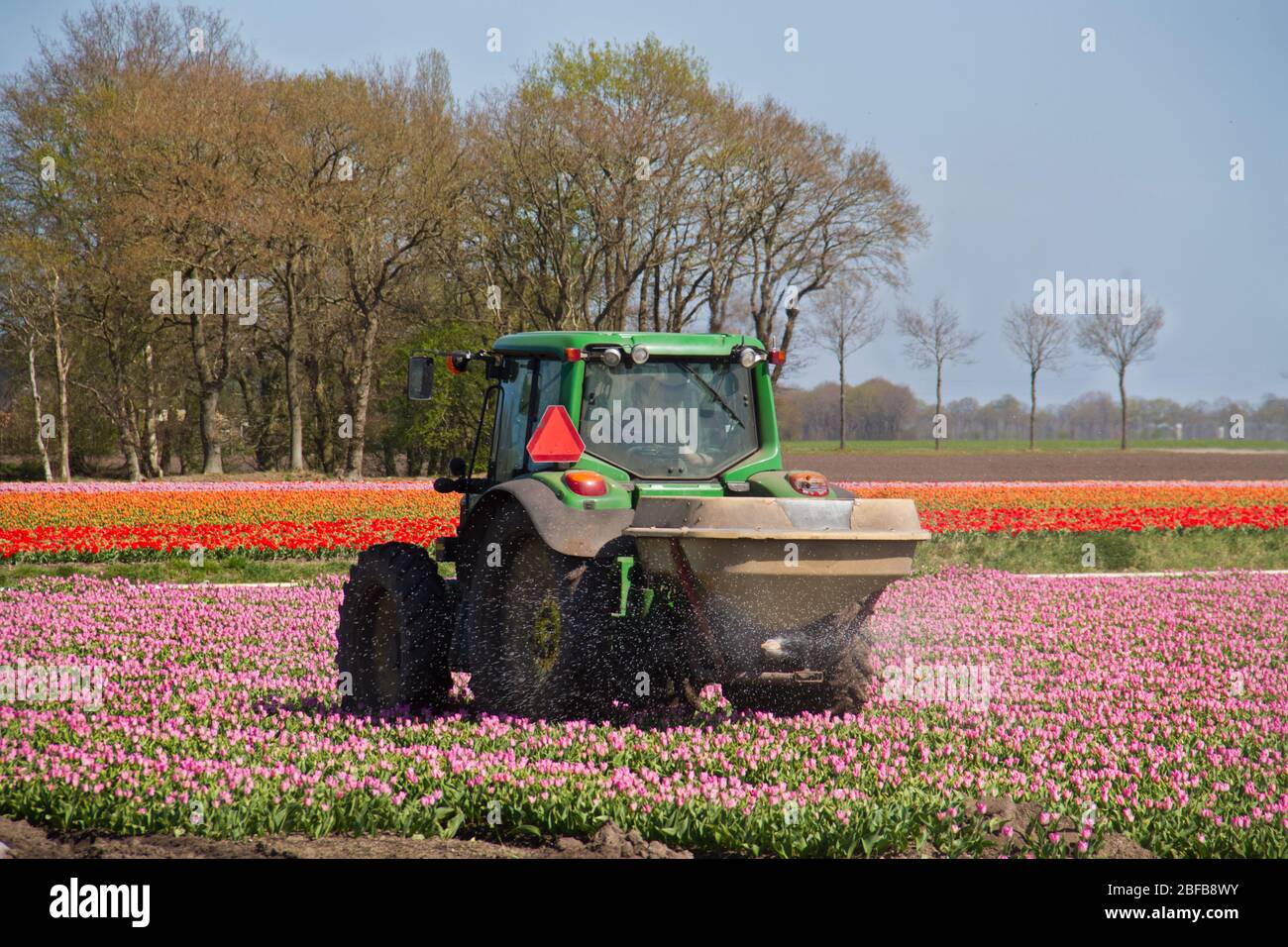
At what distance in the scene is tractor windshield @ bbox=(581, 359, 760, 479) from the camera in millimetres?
7070

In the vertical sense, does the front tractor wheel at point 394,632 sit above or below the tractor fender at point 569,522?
below

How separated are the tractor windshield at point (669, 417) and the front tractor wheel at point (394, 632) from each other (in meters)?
1.28

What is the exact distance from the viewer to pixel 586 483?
6.55 m

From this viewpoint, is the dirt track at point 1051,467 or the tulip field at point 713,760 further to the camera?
the dirt track at point 1051,467

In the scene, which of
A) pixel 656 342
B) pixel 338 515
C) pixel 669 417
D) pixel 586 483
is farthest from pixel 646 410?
pixel 338 515

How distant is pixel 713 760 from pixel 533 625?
1.23 meters

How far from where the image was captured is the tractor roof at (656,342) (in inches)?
277

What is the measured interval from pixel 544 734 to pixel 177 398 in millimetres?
43991

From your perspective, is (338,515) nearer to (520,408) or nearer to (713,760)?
(520,408)

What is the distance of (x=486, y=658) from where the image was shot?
7.04m

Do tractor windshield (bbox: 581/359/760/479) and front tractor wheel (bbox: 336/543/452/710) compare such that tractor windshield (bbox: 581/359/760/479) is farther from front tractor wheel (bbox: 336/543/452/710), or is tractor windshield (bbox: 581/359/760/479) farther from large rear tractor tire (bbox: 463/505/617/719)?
front tractor wheel (bbox: 336/543/452/710)

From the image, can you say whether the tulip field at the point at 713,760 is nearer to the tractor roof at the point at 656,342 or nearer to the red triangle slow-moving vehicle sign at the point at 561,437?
the red triangle slow-moving vehicle sign at the point at 561,437

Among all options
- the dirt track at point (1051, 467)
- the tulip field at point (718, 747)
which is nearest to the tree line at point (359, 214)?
the dirt track at point (1051, 467)
